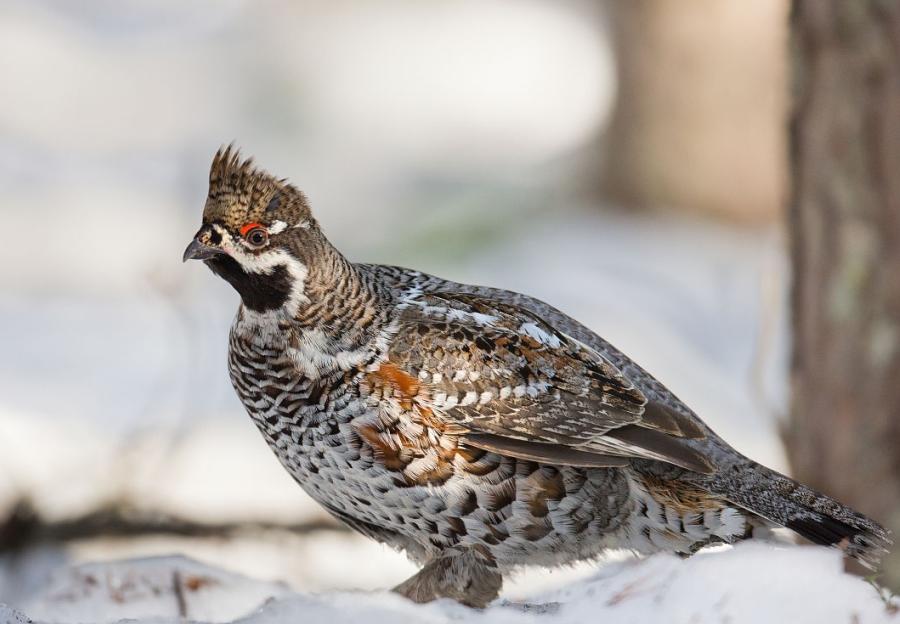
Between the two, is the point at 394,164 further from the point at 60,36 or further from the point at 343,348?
the point at 343,348

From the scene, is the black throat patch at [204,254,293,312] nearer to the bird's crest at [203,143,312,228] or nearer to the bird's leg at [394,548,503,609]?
the bird's crest at [203,143,312,228]

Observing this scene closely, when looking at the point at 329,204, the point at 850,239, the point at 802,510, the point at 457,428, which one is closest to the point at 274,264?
the point at 457,428

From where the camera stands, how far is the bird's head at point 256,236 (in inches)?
132

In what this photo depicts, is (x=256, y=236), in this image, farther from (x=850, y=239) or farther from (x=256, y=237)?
(x=850, y=239)

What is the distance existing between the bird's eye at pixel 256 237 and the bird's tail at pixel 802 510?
1503mm

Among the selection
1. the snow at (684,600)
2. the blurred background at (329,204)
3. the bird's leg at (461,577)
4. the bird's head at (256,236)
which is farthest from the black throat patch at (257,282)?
the blurred background at (329,204)

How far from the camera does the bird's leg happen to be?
3.45 meters

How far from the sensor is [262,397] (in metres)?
3.47

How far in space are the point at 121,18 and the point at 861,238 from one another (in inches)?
515

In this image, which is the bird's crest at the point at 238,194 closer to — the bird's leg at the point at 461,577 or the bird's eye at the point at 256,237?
the bird's eye at the point at 256,237

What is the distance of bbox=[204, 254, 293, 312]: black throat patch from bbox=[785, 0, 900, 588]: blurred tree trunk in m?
2.43

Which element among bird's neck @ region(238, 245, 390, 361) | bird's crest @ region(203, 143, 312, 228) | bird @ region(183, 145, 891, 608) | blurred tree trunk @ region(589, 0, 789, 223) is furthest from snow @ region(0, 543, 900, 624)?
blurred tree trunk @ region(589, 0, 789, 223)

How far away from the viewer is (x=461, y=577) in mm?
3471

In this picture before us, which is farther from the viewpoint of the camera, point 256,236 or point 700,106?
point 700,106
